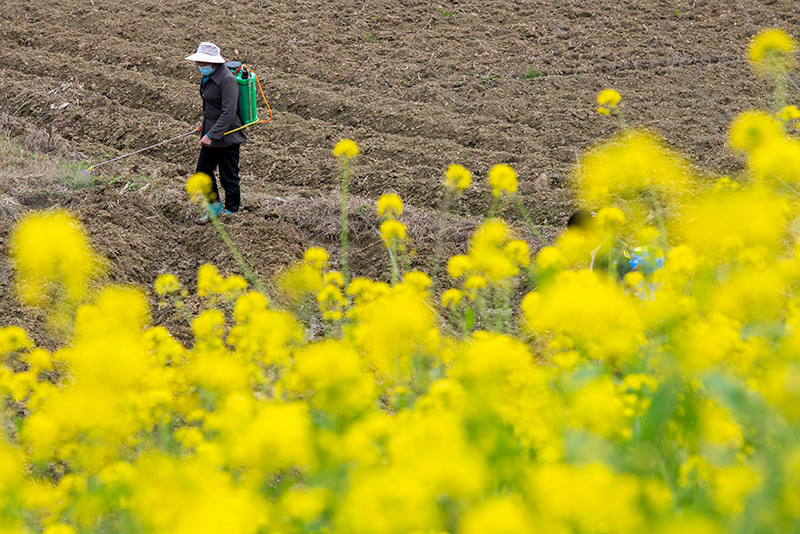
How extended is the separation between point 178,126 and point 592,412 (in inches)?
332

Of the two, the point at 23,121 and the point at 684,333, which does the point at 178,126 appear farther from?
the point at 684,333

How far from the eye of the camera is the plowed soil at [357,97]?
7.15 meters

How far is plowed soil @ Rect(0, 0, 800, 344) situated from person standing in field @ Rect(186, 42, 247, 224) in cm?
29

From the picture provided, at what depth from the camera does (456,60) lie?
37.1 ft

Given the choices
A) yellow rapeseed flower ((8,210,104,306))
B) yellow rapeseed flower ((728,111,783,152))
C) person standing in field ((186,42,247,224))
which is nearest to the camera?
yellow rapeseed flower ((728,111,783,152))

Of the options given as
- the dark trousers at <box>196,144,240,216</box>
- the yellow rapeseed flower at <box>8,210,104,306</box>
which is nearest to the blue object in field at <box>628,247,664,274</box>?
the yellow rapeseed flower at <box>8,210,104,306</box>

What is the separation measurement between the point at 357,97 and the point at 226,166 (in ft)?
11.0

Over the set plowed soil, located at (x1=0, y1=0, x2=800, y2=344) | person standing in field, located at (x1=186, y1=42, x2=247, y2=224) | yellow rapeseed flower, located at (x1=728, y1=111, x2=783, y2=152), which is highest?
yellow rapeseed flower, located at (x1=728, y1=111, x2=783, y2=152)

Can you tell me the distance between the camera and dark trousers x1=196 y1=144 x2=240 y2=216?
7.16m

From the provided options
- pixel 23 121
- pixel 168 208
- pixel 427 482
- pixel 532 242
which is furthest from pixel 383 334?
pixel 23 121

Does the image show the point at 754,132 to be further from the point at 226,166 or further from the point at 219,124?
the point at 226,166

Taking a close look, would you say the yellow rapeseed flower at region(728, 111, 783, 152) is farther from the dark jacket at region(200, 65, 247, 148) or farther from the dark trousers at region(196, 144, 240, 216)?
the dark trousers at region(196, 144, 240, 216)

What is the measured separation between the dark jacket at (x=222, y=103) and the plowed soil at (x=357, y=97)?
0.73 meters

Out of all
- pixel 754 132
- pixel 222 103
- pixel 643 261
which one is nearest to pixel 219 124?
pixel 222 103
